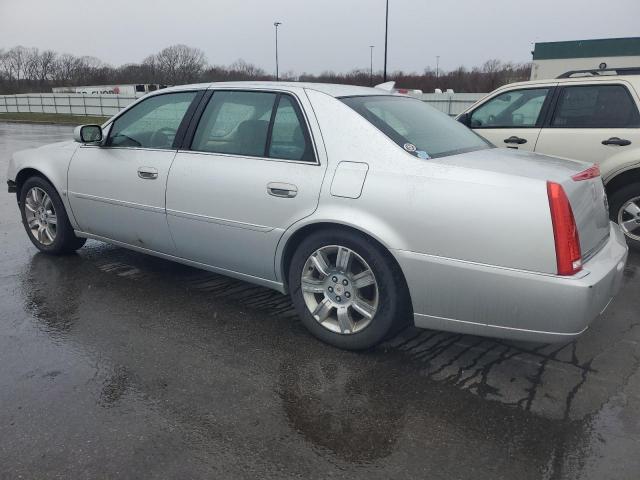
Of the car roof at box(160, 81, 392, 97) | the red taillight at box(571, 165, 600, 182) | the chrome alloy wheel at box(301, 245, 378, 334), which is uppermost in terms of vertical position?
Result: the car roof at box(160, 81, 392, 97)

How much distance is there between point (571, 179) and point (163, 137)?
9.77 ft

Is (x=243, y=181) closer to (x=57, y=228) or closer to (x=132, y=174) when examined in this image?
(x=132, y=174)

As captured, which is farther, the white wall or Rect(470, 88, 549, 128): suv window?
the white wall

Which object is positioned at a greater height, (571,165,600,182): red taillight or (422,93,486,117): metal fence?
(422,93,486,117): metal fence

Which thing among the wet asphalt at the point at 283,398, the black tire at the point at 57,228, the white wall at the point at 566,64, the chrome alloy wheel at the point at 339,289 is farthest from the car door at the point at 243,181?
the white wall at the point at 566,64

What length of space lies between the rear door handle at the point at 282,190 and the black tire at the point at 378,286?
296 millimetres

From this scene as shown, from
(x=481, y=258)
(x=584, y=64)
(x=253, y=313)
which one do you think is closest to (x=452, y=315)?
(x=481, y=258)

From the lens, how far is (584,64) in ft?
107

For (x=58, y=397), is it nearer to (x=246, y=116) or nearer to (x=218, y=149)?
(x=218, y=149)

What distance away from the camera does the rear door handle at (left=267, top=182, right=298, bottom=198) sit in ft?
11.1

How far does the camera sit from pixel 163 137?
4.28m

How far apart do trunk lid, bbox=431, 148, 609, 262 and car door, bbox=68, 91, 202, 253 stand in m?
2.16

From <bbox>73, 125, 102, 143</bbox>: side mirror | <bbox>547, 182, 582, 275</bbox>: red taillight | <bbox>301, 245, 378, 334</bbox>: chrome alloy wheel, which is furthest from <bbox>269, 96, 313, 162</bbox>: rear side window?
<bbox>73, 125, 102, 143</bbox>: side mirror

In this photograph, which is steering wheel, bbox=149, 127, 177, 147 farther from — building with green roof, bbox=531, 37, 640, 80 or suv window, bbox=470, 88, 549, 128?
building with green roof, bbox=531, 37, 640, 80
